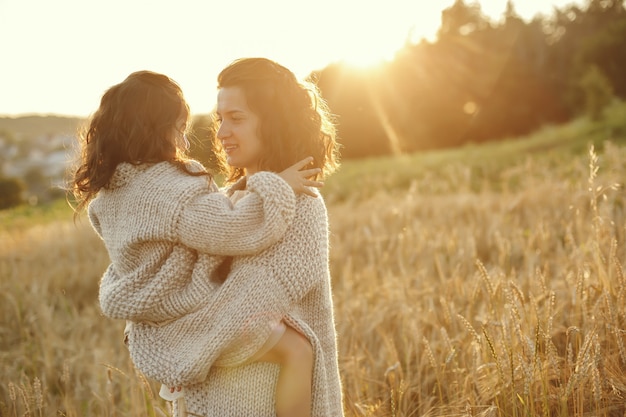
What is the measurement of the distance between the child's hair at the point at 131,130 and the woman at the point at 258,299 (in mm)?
220

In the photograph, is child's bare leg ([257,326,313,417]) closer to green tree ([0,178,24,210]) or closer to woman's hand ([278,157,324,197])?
woman's hand ([278,157,324,197])

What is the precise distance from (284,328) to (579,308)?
148 centimetres

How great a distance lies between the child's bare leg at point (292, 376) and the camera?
73.7 inches

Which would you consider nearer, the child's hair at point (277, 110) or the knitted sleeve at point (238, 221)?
the knitted sleeve at point (238, 221)

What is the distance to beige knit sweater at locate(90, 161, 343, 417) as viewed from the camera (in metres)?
1.81

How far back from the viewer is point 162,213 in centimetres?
183

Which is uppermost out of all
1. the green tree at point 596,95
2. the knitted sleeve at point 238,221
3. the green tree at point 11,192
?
the green tree at point 596,95

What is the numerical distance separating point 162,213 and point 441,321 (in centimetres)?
198

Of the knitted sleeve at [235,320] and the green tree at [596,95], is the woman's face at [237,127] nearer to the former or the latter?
the knitted sleeve at [235,320]

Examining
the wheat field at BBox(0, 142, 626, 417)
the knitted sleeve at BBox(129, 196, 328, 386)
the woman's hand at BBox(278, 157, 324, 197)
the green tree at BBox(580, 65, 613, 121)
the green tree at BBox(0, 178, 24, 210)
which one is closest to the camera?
the knitted sleeve at BBox(129, 196, 328, 386)

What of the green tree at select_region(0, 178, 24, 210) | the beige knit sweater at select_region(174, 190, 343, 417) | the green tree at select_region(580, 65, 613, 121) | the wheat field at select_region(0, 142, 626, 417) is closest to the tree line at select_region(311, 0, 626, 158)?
the green tree at select_region(580, 65, 613, 121)

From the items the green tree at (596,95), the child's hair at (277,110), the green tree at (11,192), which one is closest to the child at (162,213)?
the child's hair at (277,110)

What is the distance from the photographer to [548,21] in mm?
43438

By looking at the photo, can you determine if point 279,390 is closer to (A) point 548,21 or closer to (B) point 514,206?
(B) point 514,206
